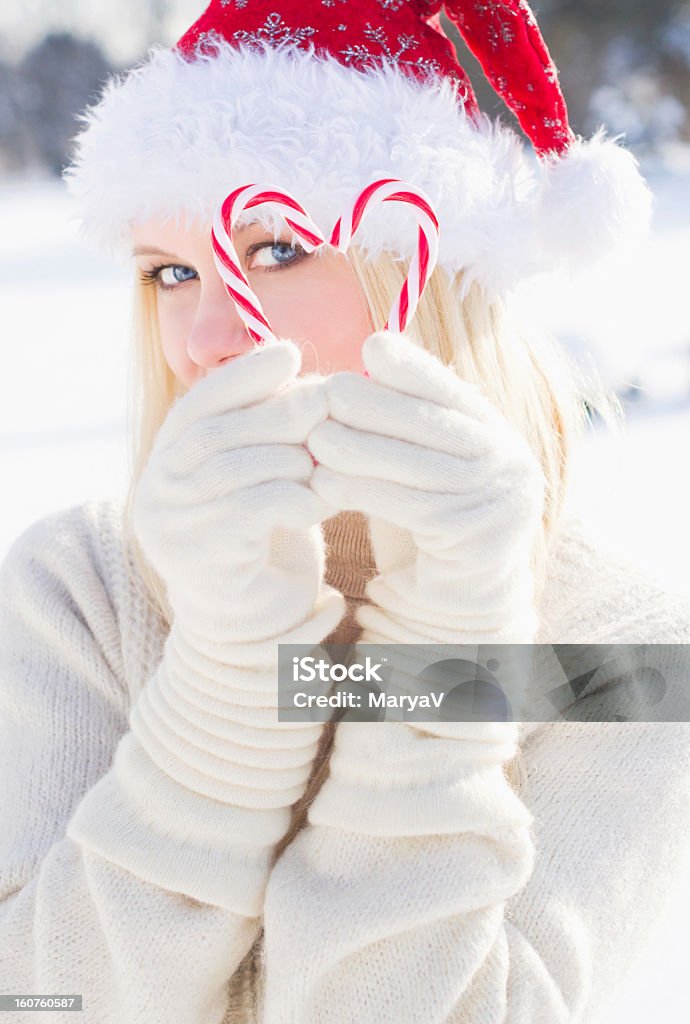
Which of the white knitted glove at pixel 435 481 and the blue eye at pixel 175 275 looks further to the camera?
the blue eye at pixel 175 275

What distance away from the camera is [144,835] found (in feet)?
3.87

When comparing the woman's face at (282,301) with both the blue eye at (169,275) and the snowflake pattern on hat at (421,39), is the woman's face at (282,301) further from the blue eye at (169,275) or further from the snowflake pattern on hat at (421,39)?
the snowflake pattern on hat at (421,39)

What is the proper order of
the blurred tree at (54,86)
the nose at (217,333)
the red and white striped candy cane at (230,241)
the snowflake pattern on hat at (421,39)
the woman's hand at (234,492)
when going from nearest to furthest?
the woman's hand at (234,492) → the red and white striped candy cane at (230,241) → the nose at (217,333) → the snowflake pattern on hat at (421,39) → the blurred tree at (54,86)

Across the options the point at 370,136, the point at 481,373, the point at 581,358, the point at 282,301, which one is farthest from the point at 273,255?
the point at 581,358

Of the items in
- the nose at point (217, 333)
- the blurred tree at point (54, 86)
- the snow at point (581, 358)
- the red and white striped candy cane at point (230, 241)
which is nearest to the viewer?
the red and white striped candy cane at point (230, 241)

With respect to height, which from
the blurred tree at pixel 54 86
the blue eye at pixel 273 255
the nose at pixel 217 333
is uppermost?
the blurred tree at pixel 54 86

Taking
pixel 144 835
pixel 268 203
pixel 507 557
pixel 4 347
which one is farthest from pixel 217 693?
pixel 4 347

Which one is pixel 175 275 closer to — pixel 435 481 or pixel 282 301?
pixel 282 301

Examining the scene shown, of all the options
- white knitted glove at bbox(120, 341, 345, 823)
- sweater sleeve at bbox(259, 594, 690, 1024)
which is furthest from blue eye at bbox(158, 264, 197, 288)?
sweater sleeve at bbox(259, 594, 690, 1024)

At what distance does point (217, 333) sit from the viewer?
133 cm

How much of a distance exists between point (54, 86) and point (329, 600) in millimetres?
11608

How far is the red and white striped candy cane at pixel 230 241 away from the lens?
121cm

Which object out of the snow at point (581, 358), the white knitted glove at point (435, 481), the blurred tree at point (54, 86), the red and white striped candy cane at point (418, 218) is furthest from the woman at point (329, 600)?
the blurred tree at point (54, 86)

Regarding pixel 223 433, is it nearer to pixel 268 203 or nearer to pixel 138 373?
pixel 268 203
